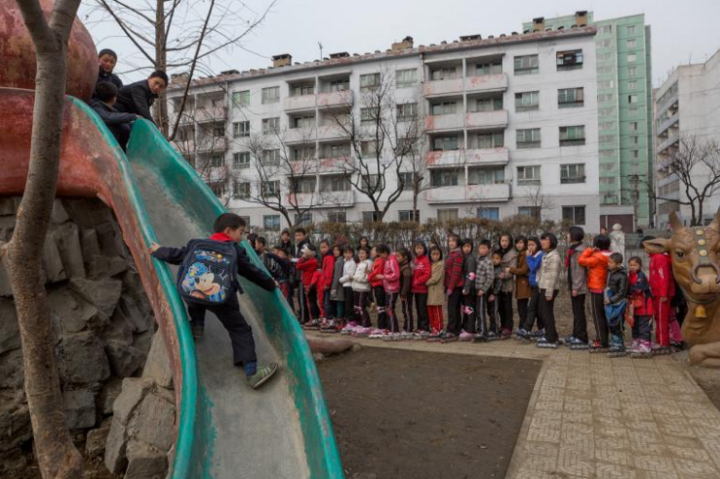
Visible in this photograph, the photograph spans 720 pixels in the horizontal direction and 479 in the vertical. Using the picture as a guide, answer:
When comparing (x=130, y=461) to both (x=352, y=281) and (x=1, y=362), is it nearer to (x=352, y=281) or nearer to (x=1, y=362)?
(x=1, y=362)

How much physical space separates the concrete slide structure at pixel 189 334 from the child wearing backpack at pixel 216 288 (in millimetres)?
99

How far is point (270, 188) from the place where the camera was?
32844 mm

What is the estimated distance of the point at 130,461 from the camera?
3.70m

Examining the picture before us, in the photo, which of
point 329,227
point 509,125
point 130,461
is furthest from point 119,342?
point 509,125

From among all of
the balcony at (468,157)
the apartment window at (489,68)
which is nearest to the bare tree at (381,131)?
Answer: the balcony at (468,157)

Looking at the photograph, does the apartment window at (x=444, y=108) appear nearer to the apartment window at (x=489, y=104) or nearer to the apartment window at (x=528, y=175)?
the apartment window at (x=489, y=104)

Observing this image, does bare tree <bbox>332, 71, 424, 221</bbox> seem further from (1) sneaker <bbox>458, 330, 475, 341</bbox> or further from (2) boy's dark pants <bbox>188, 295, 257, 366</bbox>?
(2) boy's dark pants <bbox>188, 295, 257, 366</bbox>

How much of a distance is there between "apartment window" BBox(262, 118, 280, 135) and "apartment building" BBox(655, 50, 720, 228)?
29.3 m

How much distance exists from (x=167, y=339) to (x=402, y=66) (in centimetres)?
3081

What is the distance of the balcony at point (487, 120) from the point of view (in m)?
29.7

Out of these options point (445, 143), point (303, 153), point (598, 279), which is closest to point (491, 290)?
point (598, 279)

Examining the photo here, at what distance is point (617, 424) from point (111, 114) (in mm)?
5982

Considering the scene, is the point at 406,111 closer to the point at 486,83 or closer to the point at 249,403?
the point at 486,83

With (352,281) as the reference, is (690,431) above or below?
below
